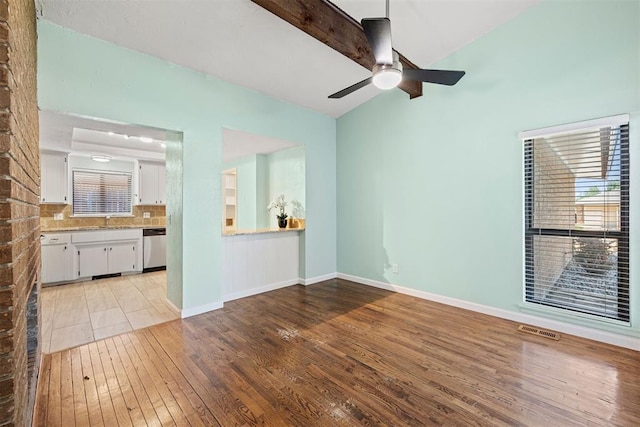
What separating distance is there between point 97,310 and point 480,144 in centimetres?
503

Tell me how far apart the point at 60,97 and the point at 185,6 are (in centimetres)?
134

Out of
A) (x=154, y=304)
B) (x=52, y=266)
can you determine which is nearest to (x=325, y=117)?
(x=154, y=304)

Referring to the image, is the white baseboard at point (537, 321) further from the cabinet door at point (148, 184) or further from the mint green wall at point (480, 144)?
the cabinet door at point (148, 184)

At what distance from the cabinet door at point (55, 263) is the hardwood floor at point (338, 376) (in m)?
2.82

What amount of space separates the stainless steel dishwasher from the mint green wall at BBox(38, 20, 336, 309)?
9.30 ft

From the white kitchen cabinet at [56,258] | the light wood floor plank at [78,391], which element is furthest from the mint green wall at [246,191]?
the light wood floor plank at [78,391]

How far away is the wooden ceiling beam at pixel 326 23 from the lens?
7.85ft

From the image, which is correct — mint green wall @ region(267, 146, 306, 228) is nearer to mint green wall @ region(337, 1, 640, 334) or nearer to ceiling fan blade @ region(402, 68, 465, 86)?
mint green wall @ region(337, 1, 640, 334)

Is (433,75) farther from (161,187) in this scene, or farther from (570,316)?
(161,187)

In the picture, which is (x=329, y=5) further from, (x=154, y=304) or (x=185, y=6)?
(x=154, y=304)

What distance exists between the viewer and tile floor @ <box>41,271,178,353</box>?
2.82 metres

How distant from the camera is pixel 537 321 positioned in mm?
2951

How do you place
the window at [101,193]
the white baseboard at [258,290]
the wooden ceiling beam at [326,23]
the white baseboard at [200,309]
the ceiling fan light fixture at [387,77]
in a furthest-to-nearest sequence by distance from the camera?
the window at [101,193] < the white baseboard at [258,290] < the white baseboard at [200,309] < the wooden ceiling beam at [326,23] < the ceiling fan light fixture at [387,77]

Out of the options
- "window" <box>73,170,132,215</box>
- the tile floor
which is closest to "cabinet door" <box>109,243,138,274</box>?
the tile floor
